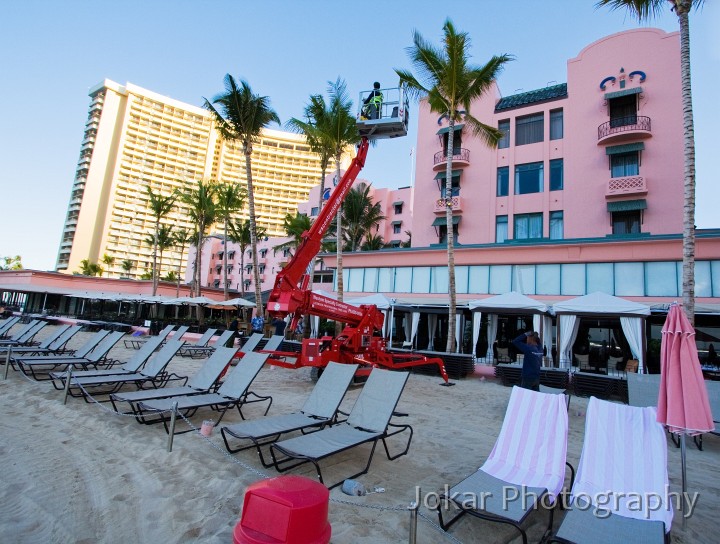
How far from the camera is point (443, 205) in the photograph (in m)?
27.3

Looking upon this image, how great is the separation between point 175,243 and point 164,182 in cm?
6663

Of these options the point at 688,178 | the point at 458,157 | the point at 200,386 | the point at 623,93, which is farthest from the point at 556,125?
the point at 200,386

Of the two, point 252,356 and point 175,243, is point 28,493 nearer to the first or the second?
point 252,356

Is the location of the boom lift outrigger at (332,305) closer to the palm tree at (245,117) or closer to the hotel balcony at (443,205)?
the palm tree at (245,117)

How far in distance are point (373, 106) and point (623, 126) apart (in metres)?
19.5

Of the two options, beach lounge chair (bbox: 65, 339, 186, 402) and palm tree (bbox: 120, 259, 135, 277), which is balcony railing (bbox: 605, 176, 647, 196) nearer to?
beach lounge chair (bbox: 65, 339, 186, 402)

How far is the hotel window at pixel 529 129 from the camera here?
2591cm

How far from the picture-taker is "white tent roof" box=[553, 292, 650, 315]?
13.3m

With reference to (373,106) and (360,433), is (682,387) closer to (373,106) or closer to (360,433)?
(360,433)

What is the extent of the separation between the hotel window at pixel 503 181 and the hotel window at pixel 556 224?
338 centimetres

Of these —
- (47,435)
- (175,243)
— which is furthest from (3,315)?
Result: (47,435)

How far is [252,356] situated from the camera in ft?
23.4

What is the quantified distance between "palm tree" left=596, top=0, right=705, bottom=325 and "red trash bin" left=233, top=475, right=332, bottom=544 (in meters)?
11.1

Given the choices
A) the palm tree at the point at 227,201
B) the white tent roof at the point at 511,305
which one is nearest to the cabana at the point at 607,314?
the white tent roof at the point at 511,305
